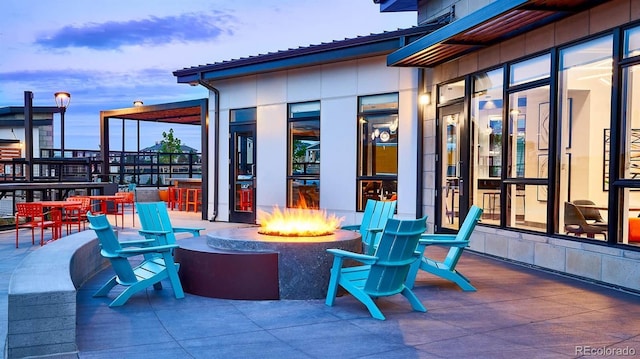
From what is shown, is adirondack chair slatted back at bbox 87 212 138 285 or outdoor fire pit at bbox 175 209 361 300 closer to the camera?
adirondack chair slatted back at bbox 87 212 138 285

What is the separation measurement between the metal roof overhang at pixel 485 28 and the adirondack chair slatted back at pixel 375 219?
242 centimetres

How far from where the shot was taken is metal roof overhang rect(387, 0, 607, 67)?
247 inches

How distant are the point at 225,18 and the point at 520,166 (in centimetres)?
2154

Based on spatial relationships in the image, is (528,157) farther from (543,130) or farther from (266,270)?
(266,270)

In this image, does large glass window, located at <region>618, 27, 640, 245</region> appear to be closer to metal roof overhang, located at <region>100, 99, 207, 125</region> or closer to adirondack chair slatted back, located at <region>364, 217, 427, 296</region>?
adirondack chair slatted back, located at <region>364, 217, 427, 296</region>

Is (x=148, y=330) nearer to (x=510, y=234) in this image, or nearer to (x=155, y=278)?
(x=155, y=278)

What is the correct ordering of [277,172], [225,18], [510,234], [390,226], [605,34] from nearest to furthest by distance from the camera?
1. [390,226]
2. [605,34]
3. [510,234]
4. [277,172]
5. [225,18]

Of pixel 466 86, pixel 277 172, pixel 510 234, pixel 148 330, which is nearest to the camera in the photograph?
pixel 148 330

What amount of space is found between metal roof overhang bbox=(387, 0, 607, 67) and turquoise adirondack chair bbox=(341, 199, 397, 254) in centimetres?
242

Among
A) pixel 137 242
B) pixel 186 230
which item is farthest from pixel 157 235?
pixel 186 230

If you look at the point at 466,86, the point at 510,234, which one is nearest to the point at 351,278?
the point at 510,234

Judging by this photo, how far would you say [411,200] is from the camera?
985 centimetres

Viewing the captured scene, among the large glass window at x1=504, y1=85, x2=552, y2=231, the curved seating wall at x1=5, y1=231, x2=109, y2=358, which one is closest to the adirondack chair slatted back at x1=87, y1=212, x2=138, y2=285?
the curved seating wall at x1=5, y1=231, x2=109, y2=358

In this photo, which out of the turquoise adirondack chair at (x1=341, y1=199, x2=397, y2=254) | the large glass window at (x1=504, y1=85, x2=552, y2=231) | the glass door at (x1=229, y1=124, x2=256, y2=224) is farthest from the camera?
the glass door at (x1=229, y1=124, x2=256, y2=224)
